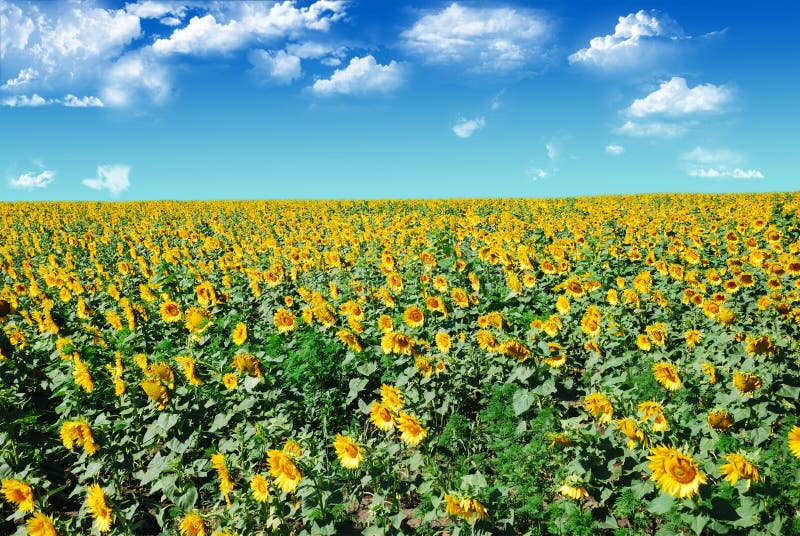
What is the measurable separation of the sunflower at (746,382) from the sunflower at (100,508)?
493 centimetres

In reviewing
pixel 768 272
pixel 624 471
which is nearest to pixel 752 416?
pixel 624 471

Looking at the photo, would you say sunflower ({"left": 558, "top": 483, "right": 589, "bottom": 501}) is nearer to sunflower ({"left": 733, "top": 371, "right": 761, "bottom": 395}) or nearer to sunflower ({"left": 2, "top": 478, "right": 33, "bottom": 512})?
sunflower ({"left": 733, "top": 371, "right": 761, "bottom": 395})

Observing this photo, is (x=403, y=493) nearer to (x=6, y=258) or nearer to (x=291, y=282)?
(x=291, y=282)

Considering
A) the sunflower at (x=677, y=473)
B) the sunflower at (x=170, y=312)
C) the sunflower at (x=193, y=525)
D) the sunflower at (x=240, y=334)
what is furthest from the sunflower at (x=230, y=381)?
the sunflower at (x=677, y=473)

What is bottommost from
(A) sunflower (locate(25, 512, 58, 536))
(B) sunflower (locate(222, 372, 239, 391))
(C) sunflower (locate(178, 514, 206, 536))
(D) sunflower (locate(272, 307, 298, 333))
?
(C) sunflower (locate(178, 514, 206, 536))

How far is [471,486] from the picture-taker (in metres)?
3.09

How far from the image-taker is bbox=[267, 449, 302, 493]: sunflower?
3174mm

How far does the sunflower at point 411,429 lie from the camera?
11.9 feet

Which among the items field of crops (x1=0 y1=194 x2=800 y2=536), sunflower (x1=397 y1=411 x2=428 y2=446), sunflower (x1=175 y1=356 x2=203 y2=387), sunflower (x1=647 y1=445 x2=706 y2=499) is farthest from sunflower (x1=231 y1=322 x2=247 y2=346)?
sunflower (x1=647 y1=445 x2=706 y2=499)

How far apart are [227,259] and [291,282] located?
272 centimetres

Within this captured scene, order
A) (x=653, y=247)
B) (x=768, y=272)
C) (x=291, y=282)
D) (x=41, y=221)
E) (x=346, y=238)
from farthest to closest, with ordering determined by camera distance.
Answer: (x=41, y=221) < (x=346, y=238) < (x=653, y=247) < (x=291, y=282) < (x=768, y=272)

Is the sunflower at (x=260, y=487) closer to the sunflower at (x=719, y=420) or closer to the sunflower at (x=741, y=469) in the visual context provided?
the sunflower at (x=741, y=469)

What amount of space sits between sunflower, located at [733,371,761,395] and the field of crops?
9 cm

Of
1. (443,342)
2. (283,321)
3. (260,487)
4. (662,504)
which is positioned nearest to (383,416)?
(260,487)
